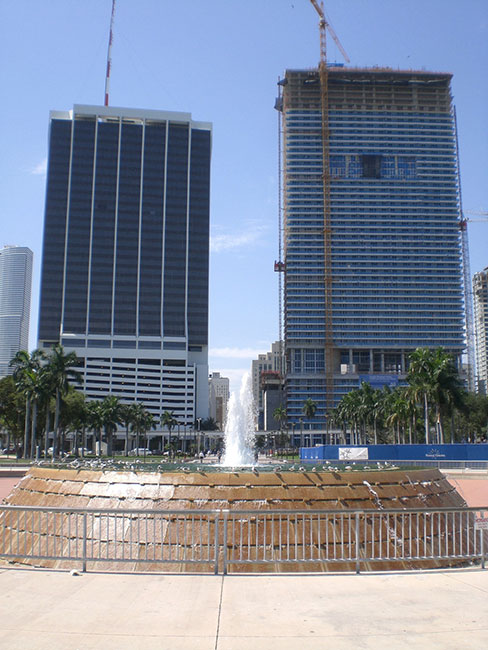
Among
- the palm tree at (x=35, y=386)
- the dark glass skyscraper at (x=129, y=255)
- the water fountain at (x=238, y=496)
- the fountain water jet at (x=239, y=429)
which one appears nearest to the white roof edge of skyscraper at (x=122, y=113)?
the dark glass skyscraper at (x=129, y=255)

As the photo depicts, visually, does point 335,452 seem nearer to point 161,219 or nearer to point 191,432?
point 191,432

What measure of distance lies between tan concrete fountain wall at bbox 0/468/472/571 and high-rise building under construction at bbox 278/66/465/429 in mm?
154635

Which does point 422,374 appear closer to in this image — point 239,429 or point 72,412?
point 239,429

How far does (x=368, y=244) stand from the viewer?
173000 millimetres

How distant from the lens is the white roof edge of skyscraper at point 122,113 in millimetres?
172750

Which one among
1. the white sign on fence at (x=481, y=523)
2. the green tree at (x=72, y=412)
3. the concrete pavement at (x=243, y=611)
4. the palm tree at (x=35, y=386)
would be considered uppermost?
the palm tree at (x=35, y=386)

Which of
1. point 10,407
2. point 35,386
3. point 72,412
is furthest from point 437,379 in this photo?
point 10,407

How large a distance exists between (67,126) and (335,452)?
149 m

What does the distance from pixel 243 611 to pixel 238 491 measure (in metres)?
6.79

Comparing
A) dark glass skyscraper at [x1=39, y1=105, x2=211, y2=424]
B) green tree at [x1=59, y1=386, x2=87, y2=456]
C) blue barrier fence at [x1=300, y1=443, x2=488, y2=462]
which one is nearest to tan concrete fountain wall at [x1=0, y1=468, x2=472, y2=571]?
blue barrier fence at [x1=300, y1=443, x2=488, y2=462]

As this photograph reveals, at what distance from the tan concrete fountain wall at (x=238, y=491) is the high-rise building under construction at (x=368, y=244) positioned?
507 ft

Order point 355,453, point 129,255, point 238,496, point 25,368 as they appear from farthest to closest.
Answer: point 129,255, point 25,368, point 355,453, point 238,496

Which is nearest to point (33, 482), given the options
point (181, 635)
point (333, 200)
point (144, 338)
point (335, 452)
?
point (181, 635)

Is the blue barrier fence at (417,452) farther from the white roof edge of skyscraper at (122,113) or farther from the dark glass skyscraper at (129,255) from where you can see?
the white roof edge of skyscraper at (122,113)
